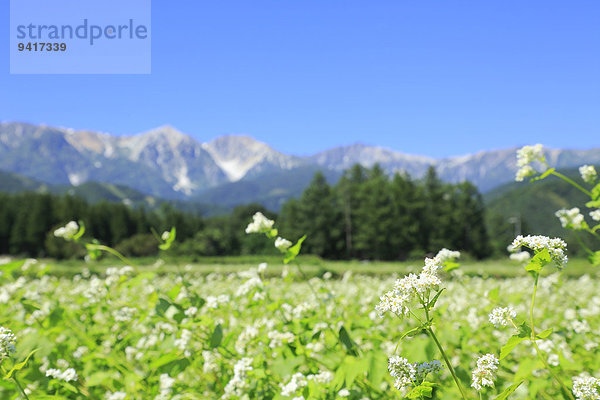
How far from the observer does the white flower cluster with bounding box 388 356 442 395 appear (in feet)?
3.77

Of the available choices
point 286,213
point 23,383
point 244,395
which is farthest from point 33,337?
point 286,213

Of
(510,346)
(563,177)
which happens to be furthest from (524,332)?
(563,177)

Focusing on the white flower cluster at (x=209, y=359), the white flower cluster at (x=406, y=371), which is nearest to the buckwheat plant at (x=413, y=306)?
the white flower cluster at (x=406, y=371)

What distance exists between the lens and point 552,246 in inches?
49.1

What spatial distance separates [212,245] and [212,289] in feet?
171

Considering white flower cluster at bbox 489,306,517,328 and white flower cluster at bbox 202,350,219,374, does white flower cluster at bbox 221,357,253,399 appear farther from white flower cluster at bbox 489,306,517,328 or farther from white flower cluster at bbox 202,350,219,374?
white flower cluster at bbox 489,306,517,328

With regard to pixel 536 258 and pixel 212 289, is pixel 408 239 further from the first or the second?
pixel 536 258

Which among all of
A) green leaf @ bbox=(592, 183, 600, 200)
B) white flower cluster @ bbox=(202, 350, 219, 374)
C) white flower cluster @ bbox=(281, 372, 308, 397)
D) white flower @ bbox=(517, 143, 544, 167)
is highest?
white flower @ bbox=(517, 143, 544, 167)

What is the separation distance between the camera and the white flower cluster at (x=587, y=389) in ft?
4.09

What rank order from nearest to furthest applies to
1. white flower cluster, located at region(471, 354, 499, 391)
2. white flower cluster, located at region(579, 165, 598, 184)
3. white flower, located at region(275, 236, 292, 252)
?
white flower cluster, located at region(471, 354, 499, 391), white flower, located at region(275, 236, 292, 252), white flower cluster, located at region(579, 165, 598, 184)

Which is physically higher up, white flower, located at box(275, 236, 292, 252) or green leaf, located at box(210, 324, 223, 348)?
white flower, located at box(275, 236, 292, 252)

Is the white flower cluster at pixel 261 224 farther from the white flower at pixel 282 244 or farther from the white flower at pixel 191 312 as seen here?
the white flower at pixel 191 312

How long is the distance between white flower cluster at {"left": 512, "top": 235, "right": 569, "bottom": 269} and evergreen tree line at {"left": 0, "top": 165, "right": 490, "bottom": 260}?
41166 millimetres

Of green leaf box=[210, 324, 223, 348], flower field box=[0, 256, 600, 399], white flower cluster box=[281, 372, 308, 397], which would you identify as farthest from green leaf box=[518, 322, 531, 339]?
green leaf box=[210, 324, 223, 348]
